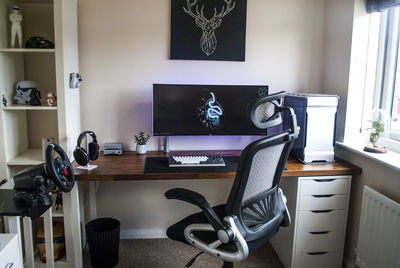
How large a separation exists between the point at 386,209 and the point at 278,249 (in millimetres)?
987

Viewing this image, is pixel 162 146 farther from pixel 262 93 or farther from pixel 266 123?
pixel 266 123

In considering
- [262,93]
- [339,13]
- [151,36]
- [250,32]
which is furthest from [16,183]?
[339,13]

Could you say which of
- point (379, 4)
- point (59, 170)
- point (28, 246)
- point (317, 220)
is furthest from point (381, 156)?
point (28, 246)

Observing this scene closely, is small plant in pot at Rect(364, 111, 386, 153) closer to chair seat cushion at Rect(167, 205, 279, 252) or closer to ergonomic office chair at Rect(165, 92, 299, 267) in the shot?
ergonomic office chair at Rect(165, 92, 299, 267)

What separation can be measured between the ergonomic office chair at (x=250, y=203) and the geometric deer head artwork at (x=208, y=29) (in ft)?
3.64

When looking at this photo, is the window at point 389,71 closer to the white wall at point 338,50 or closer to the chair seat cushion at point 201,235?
the white wall at point 338,50

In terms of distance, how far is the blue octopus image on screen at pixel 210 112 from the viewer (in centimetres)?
271

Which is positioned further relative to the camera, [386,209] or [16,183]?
[386,209]

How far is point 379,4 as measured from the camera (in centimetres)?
237

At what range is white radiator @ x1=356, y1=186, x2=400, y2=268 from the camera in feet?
6.44

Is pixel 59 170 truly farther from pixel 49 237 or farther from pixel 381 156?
pixel 381 156

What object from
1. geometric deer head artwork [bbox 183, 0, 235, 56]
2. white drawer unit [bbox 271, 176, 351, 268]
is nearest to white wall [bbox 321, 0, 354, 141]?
white drawer unit [bbox 271, 176, 351, 268]

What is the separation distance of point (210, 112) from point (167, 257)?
1194 millimetres

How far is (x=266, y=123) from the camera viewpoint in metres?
1.70
